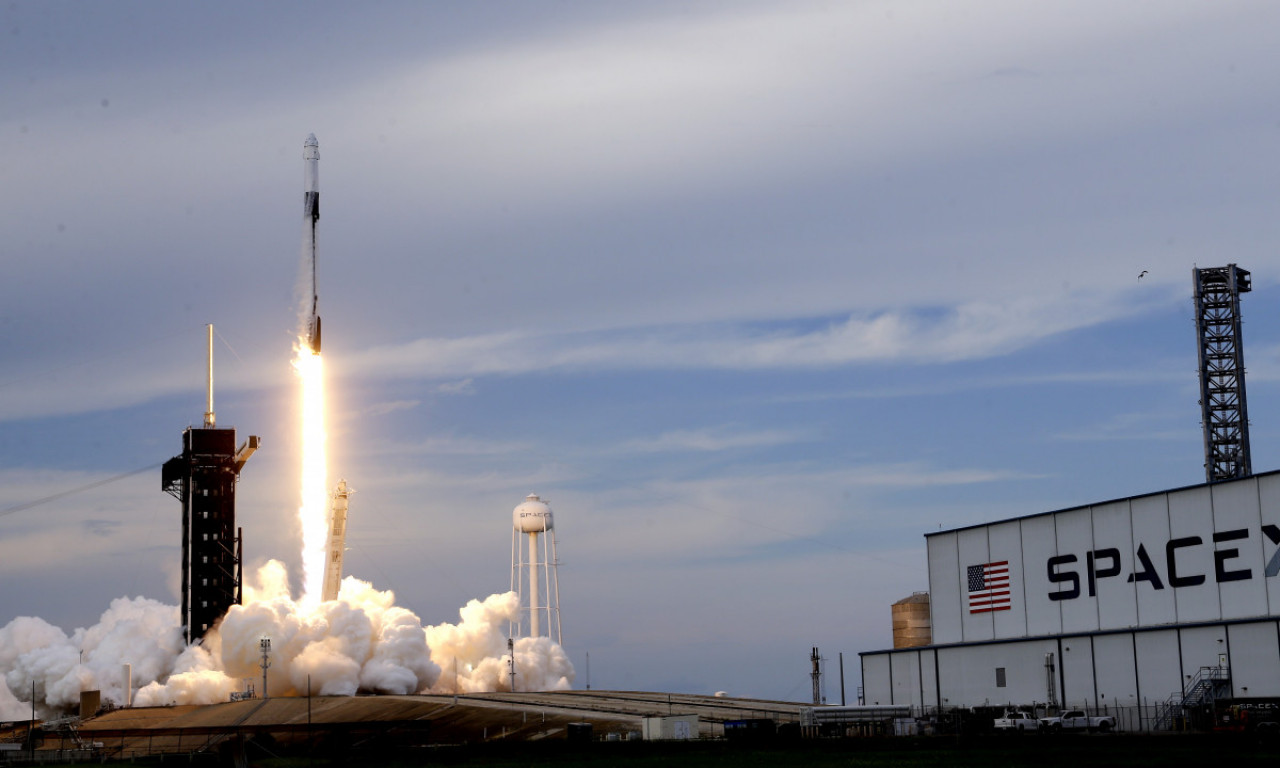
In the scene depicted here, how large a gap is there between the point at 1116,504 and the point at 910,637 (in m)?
36.2

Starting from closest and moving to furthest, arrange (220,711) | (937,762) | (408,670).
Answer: (937,762) → (220,711) → (408,670)

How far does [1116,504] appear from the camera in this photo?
78.1 m

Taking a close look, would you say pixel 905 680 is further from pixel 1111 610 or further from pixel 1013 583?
pixel 1111 610

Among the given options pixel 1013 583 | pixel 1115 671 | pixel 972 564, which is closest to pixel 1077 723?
pixel 1115 671

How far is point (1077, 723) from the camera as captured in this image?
71562mm

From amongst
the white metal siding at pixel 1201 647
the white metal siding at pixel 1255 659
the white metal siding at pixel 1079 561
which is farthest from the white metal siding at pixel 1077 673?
the white metal siding at pixel 1255 659

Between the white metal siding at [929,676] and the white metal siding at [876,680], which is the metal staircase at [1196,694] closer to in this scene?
the white metal siding at [929,676]

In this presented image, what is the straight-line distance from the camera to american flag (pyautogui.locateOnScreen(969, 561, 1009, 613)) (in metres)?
84.1

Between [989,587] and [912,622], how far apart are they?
28.2 meters

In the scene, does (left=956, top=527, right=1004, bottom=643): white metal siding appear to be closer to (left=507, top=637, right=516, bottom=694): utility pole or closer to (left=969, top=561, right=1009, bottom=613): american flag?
(left=969, top=561, right=1009, bottom=613): american flag

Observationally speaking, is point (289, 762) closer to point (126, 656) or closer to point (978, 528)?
point (978, 528)

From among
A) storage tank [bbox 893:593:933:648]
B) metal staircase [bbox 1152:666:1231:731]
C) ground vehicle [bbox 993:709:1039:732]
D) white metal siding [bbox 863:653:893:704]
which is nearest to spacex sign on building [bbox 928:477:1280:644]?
metal staircase [bbox 1152:666:1231:731]

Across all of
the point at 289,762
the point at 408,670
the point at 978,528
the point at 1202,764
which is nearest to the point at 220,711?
the point at 408,670

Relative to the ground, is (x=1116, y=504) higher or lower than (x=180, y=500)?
lower
